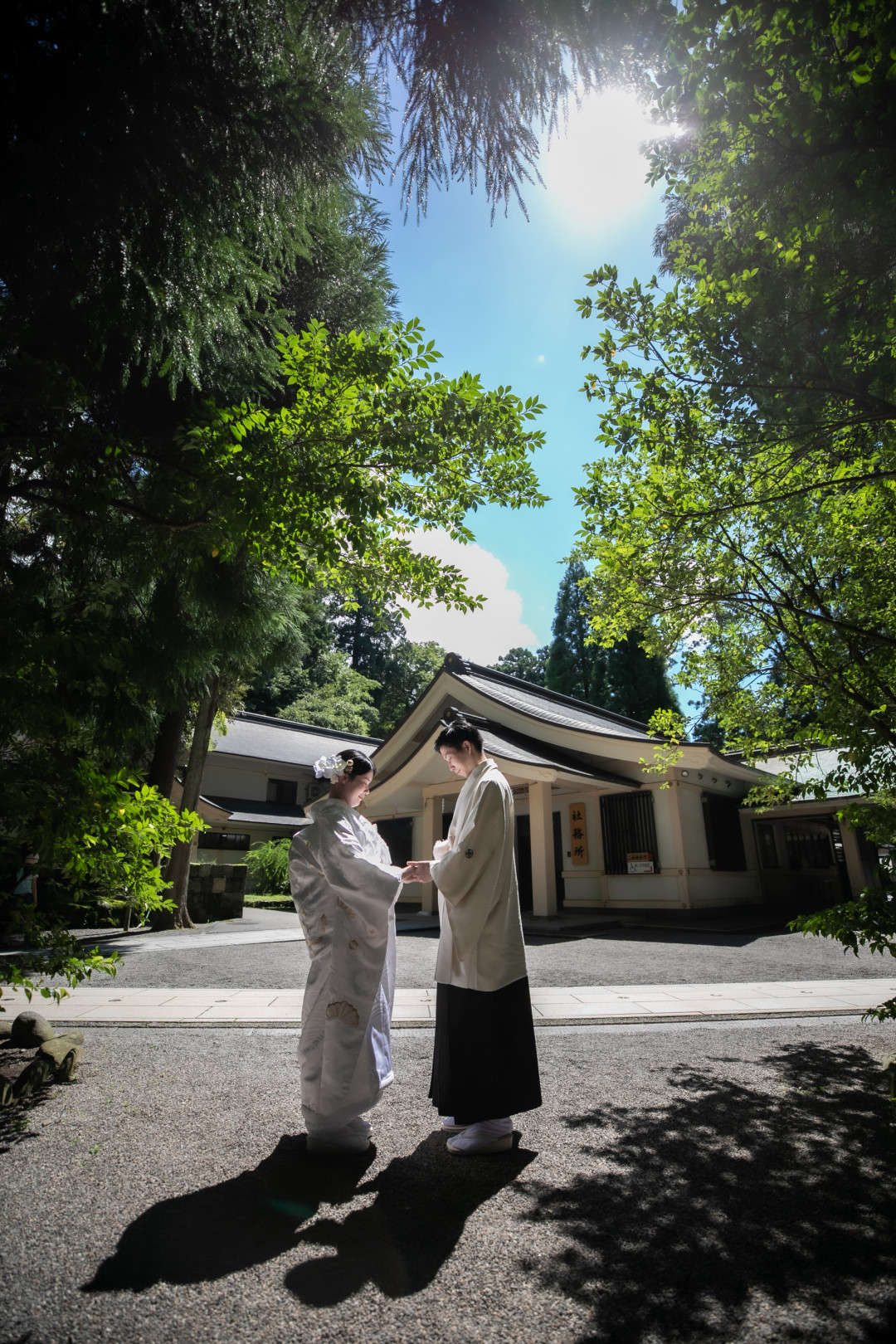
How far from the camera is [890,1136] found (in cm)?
272

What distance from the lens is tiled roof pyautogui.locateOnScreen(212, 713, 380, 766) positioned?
23578 millimetres

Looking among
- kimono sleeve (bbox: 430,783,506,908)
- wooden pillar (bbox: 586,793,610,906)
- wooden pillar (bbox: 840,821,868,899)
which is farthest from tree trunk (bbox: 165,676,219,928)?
wooden pillar (bbox: 840,821,868,899)

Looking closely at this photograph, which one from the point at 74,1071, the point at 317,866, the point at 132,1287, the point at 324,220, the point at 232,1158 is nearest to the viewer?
the point at 132,1287

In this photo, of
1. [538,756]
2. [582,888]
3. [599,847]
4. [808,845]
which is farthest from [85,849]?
[808,845]

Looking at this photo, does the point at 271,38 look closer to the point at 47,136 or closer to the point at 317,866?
the point at 47,136

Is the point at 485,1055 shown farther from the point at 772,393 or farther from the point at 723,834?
the point at 723,834

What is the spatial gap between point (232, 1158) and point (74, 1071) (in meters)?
1.66

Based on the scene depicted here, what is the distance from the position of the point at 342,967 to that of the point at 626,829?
10731mm

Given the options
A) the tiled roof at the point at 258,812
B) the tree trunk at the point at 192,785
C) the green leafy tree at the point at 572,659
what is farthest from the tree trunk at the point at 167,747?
the green leafy tree at the point at 572,659

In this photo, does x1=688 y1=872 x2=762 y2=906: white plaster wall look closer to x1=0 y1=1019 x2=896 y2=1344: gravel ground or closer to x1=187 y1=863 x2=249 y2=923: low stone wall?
x1=0 y1=1019 x2=896 y2=1344: gravel ground

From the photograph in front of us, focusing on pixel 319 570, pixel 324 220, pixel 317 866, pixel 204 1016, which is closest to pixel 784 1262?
pixel 317 866

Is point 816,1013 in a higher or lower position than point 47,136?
lower

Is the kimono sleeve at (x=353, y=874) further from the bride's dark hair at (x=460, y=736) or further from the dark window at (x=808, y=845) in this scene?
the dark window at (x=808, y=845)

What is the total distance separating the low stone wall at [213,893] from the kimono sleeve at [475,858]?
11271 millimetres
